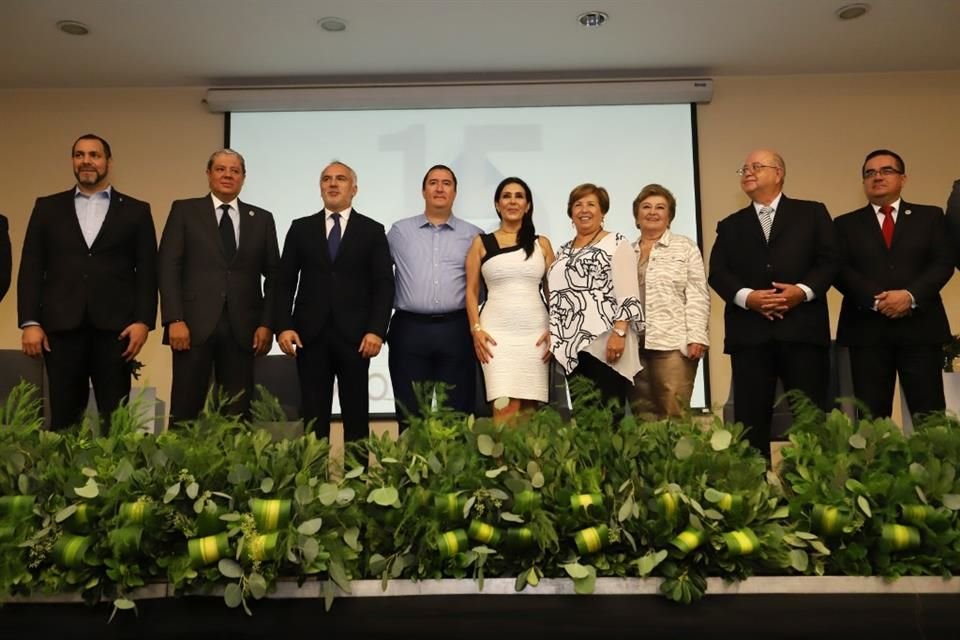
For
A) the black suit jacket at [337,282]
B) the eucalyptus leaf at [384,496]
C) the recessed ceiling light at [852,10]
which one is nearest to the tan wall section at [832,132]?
the recessed ceiling light at [852,10]

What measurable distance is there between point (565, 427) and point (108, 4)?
4508 mm

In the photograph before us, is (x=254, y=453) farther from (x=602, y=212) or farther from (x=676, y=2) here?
(x=676, y=2)

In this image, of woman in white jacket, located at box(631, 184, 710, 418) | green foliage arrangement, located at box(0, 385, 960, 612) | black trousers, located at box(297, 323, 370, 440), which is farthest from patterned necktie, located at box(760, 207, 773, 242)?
green foliage arrangement, located at box(0, 385, 960, 612)

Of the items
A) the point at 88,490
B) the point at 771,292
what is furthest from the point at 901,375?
the point at 88,490

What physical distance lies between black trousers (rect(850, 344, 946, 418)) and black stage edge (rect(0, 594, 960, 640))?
2.23m

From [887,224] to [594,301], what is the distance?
131cm

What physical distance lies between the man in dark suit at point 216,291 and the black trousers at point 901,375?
2.33m

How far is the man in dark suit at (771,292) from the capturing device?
3326mm

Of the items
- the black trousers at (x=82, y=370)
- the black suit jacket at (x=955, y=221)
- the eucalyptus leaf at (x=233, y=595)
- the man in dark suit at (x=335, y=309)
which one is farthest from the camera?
the black suit jacket at (x=955, y=221)

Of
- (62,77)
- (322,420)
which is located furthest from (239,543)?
(62,77)

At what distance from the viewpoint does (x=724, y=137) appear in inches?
237

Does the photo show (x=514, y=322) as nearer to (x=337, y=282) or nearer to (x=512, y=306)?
(x=512, y=306)

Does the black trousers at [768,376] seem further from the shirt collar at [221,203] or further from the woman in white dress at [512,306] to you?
the shirt collar at [221,203]

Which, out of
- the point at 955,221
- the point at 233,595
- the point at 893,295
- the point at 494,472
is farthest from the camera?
the point at 955,221
